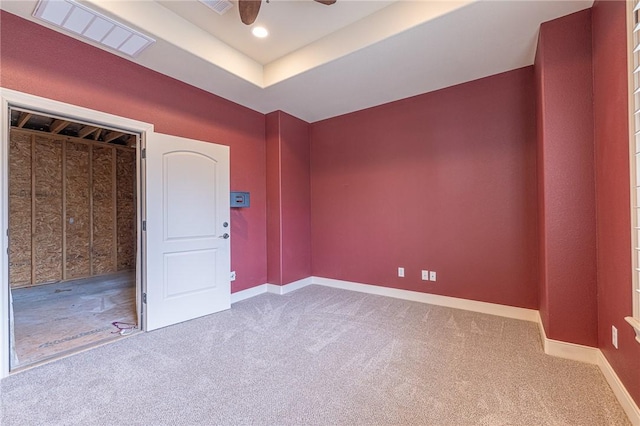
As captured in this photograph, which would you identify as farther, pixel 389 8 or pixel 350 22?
pixel 350 22

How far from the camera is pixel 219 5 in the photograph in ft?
7.84

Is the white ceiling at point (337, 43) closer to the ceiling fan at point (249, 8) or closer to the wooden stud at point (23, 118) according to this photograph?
the ceiling fan at point (249, 8)

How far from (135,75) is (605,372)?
15.5 feet

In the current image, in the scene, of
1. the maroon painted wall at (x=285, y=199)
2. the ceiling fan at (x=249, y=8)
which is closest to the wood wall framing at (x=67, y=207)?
the maroon painted wall at (x=285, y=199)

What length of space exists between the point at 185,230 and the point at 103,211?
3.61 metres

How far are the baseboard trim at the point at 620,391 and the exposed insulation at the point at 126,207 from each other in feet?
23.4

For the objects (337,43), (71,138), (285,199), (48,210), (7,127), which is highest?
(337,43)

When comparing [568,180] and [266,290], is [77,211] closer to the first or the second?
[266,290]

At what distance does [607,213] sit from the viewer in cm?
186

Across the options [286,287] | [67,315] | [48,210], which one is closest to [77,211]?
[48,210]

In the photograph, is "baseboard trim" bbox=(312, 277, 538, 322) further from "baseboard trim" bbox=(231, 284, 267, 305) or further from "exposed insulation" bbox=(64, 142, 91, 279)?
"exposed insulation" bbox=(64, 142, 91, 279)

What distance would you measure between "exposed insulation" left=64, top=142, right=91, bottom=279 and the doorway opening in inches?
0.6

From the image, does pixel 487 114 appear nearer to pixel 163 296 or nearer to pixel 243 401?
pixel 243 401

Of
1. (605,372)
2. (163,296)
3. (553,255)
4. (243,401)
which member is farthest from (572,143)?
(163,296)
